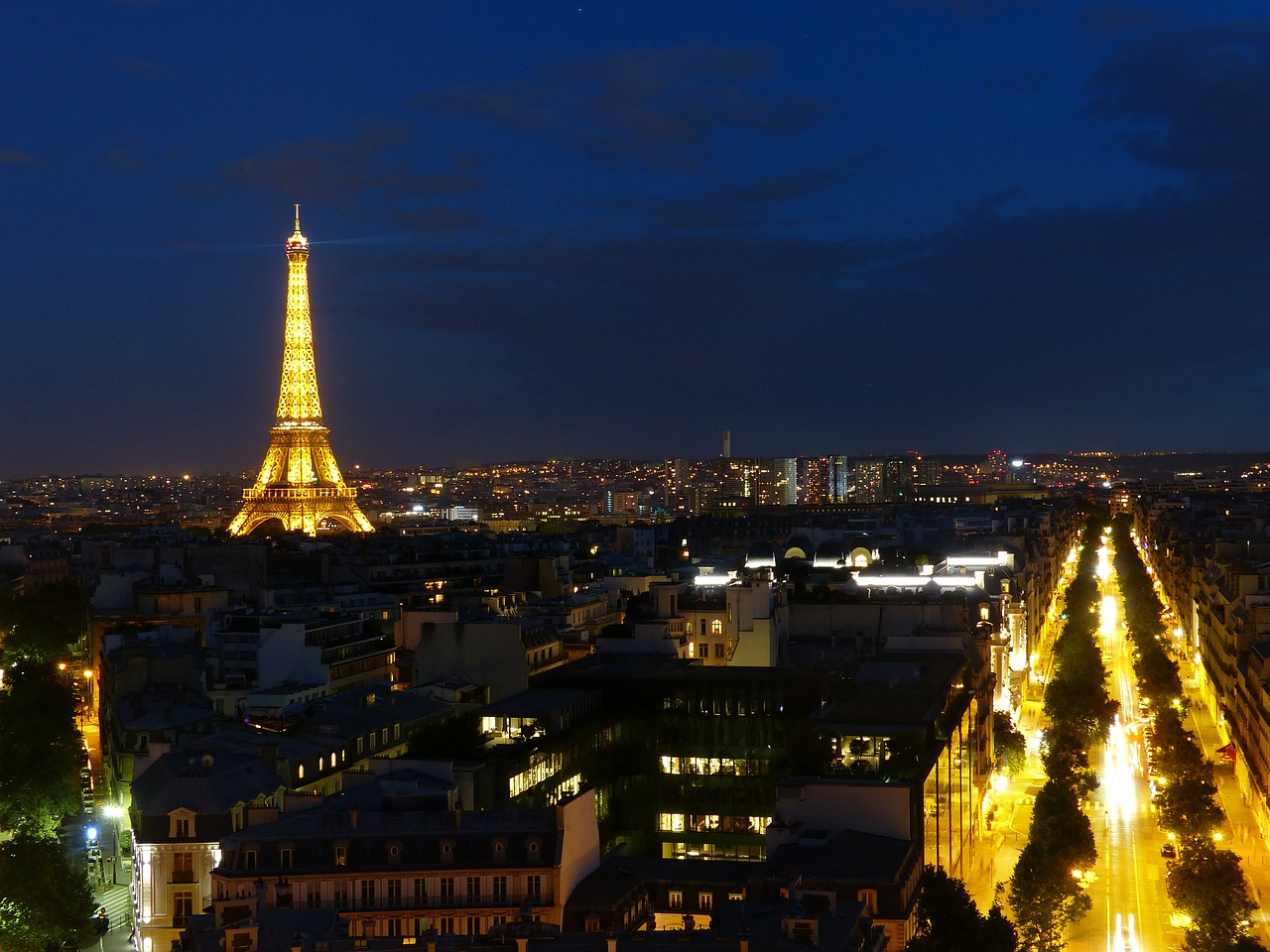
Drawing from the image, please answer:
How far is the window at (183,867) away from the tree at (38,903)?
240 cm

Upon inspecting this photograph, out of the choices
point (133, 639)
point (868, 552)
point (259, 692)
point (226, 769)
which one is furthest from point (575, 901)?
point (868, 552)

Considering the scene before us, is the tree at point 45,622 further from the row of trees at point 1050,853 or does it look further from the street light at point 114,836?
the row of trees at point 1050,853

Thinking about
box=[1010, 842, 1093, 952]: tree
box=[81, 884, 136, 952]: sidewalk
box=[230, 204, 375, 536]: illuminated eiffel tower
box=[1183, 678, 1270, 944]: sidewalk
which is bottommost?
box=[1183, 678, 1270, 944]: sidewalk

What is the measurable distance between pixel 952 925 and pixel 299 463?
123 metres

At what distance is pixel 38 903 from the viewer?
1558 inches

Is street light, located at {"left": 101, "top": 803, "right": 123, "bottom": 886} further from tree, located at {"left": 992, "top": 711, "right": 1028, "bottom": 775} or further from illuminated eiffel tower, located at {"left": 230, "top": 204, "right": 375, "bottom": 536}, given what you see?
illuminated eiffel tower, located at {"left": 230, "top": 204, "right": 375, "bottom": 536}

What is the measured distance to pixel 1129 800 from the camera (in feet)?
198

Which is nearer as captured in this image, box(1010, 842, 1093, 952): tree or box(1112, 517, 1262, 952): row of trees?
box(1112, 517, 1262, 952): row of trees

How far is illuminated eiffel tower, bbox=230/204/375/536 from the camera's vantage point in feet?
484

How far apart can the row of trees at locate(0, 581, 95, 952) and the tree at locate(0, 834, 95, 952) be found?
0.02 metres

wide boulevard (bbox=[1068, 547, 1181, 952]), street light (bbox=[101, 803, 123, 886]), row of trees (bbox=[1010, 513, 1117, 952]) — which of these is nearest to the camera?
row of trees (bbox=[1010, 513, 1117, 952])

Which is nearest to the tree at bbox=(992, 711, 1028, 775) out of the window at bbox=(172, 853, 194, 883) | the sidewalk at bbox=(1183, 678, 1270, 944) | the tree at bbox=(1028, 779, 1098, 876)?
the sidewalk at bbox=(1183, 678, 1270, 944)

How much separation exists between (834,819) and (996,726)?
25.9 m

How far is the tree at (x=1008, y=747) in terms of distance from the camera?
64688 mm
